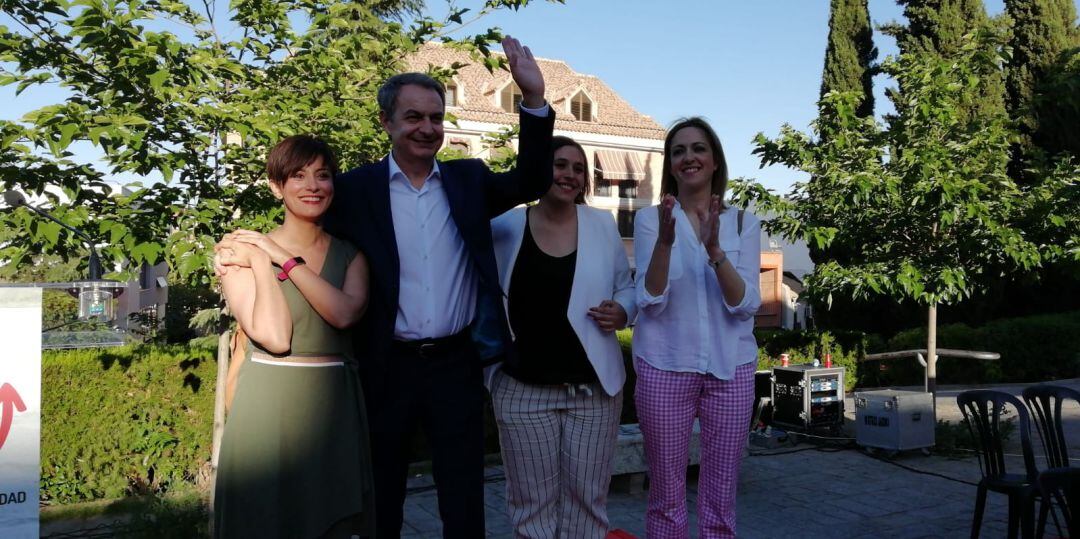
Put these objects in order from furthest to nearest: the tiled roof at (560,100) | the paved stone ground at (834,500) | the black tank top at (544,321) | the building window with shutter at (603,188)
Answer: the building window with shutter at (603,188) < the tiled roof at (560,100) < the paved stone ground at (834,500) < the black tank top at (544,321)

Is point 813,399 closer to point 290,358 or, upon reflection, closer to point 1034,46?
point 290,358

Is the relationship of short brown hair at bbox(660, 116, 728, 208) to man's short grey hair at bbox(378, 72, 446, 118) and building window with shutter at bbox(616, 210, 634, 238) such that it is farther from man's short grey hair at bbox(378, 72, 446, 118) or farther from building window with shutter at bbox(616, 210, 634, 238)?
building window with shutter at bbox(616, 210, 634, 238)

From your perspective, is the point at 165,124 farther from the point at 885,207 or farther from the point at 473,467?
the point at 885,207

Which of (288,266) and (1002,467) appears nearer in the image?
(288,266)

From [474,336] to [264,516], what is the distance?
0.83 meters

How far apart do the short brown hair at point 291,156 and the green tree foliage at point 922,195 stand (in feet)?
23.2

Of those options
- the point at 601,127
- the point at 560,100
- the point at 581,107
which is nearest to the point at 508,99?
the point at 560,100

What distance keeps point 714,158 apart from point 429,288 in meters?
1.34

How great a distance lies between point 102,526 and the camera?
572 centimetres

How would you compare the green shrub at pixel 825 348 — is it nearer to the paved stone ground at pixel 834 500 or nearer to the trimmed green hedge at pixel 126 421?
the paved stone ground at pixel 834 500

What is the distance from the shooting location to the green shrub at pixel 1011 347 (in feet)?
49.6

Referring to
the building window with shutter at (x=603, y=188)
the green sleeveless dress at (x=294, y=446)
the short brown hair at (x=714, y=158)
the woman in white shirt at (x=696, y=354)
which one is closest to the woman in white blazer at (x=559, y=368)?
the woman in white shirt at (x=696, y=354)

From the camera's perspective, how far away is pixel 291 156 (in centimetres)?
234

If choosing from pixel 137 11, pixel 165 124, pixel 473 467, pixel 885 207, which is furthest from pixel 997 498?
pixel 137 11
